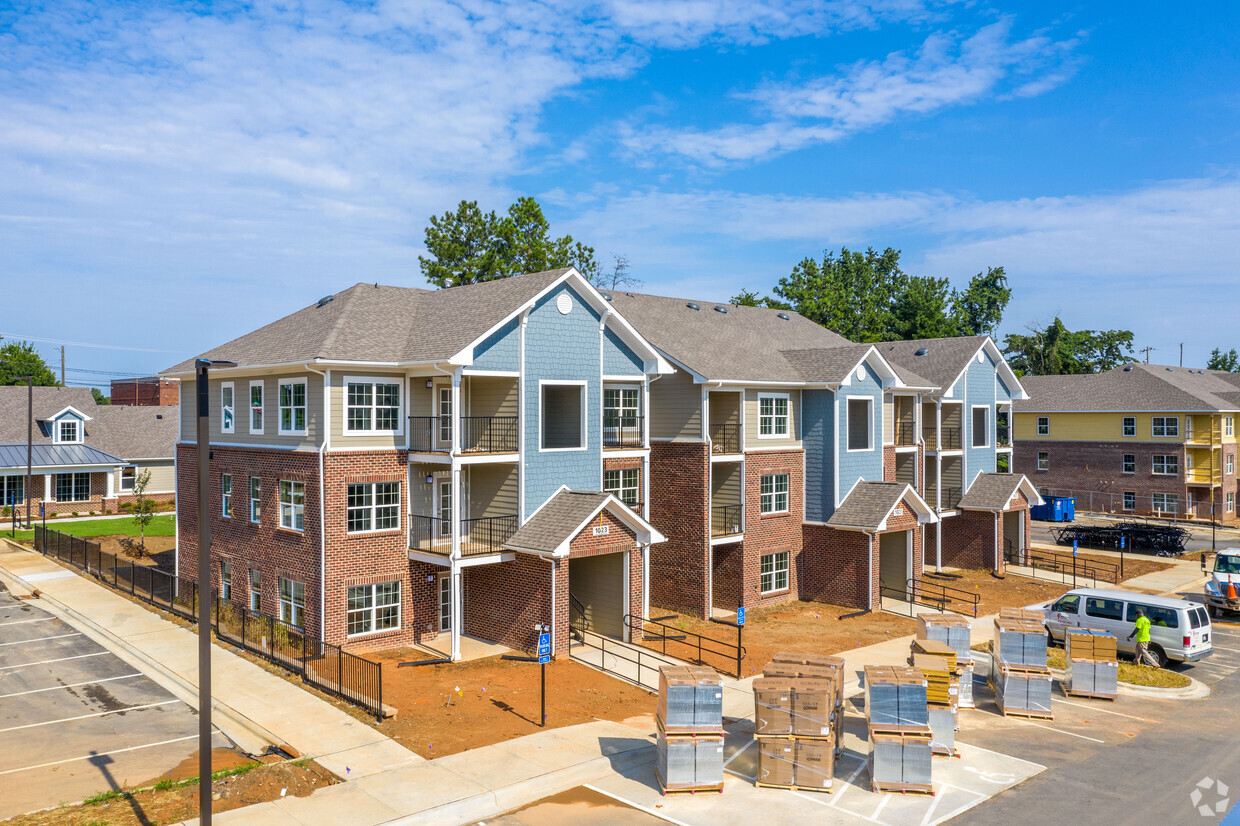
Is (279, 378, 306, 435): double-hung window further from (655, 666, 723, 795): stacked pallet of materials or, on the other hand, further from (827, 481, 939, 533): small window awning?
(827, 481, 939, 533): small window awning

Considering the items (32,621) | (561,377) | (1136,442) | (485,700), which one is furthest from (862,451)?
(1136,442)

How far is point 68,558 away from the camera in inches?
1414

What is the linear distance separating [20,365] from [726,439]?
84.1 m

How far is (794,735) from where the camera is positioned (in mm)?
15383

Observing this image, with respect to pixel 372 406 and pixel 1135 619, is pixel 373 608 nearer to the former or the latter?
pixel 372 406

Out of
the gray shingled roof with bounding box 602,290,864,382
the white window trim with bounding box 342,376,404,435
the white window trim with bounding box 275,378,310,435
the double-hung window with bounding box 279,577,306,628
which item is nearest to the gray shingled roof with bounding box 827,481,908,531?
the gray shingled roof with bounding box 602,290,864,382

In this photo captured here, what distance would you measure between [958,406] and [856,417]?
8293mm

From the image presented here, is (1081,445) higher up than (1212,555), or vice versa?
(1081,445)

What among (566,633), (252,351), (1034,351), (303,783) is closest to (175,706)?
(303,783)

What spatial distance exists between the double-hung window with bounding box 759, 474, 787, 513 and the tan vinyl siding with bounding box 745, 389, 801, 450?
Answer: 1.22 meters

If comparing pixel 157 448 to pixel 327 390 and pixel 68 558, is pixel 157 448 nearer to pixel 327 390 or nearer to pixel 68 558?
pixel 68 558

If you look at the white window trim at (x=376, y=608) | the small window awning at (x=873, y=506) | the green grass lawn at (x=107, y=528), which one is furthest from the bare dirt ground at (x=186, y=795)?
the green grass lawn at (x=107, y=528)

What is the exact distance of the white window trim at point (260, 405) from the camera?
25.8 m

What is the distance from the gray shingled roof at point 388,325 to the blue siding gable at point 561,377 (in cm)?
112
